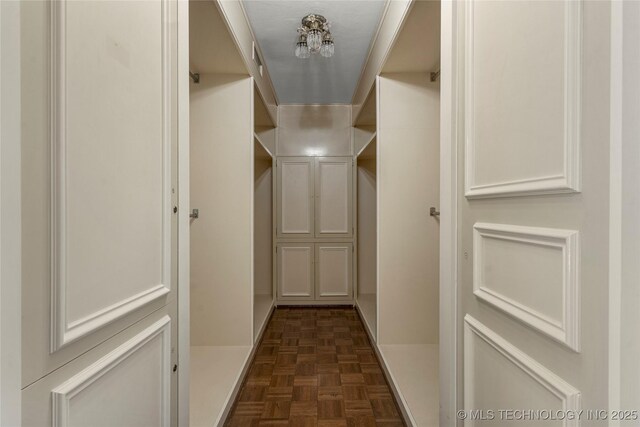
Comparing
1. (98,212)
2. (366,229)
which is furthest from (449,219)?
(366,229)

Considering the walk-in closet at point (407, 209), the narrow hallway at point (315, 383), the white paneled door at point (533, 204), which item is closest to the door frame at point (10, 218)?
the white paneled door at point (533, 204)

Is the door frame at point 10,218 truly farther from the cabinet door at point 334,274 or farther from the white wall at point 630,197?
the cabinet door at point 334,274

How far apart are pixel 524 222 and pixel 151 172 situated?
40.6 inches

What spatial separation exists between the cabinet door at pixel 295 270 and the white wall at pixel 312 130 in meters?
1.18

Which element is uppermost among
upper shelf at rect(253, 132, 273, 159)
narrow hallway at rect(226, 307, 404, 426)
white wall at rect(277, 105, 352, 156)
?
white wall at rect(277, 105, 352, 156)

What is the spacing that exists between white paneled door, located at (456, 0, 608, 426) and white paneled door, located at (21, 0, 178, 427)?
98 centimetres

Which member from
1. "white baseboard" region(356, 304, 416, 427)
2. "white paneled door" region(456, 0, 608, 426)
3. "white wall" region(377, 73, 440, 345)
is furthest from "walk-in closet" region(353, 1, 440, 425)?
"white paneled door" region(456, 0, 608, 426)

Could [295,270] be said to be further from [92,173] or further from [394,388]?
[92,173]

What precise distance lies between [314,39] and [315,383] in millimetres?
2369

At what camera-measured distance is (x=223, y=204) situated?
108 inches

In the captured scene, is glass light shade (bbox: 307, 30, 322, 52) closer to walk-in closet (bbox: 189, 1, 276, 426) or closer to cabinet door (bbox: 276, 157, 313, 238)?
walk-in closet (bbox: 189, 1, 276, 426)

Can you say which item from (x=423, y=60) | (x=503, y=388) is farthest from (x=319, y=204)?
(x=503, y=388)

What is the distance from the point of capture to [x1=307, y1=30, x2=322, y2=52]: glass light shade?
2.42m

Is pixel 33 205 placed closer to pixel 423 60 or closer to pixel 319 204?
pixel 423 60
